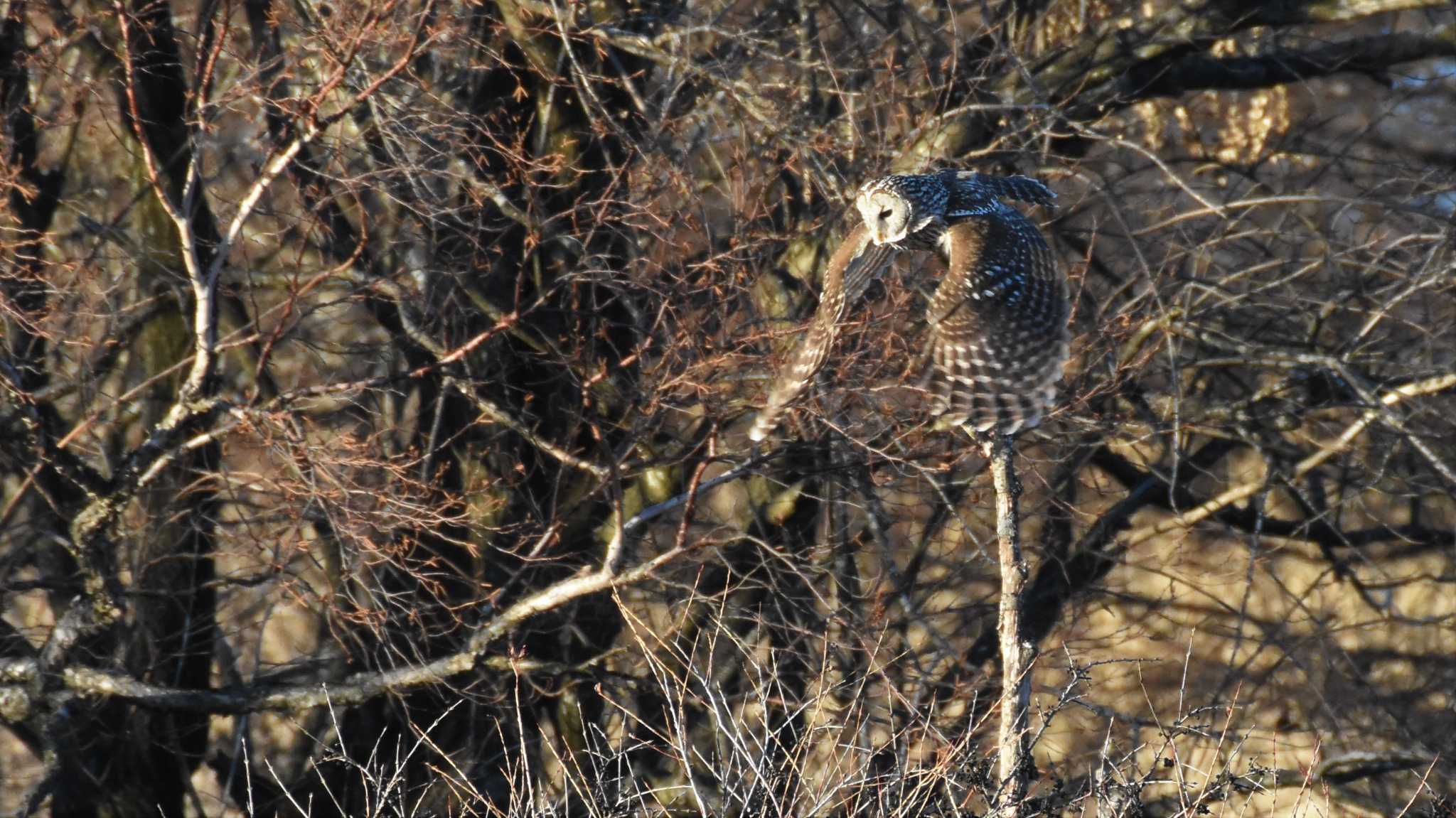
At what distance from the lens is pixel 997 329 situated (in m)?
4.49

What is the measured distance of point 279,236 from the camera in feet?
23.2

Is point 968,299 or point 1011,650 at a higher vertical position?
point 968,299

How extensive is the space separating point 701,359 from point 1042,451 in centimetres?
232

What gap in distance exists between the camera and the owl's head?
4.91 metres

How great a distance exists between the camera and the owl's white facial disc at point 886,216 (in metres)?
4.90

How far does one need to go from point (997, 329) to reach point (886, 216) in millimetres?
669

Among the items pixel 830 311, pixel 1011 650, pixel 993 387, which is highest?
pixel 830 311

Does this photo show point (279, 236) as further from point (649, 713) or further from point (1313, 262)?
point (1313, 262)

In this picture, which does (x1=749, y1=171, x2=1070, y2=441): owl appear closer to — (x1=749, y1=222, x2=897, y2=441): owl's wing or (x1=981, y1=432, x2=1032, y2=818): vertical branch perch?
(x1=749, y1=222, x2=897, y2=441): owl's wing

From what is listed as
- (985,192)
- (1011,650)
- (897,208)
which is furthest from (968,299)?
(1011,650)

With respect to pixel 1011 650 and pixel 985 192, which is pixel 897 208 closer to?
pixel 985 192

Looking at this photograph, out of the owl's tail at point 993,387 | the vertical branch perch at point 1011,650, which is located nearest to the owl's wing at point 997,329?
the owl's tail at point 993,387

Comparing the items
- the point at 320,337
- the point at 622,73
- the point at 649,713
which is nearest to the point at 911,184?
the point at 622,73

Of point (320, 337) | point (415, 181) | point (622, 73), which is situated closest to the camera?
point (415, 181)
